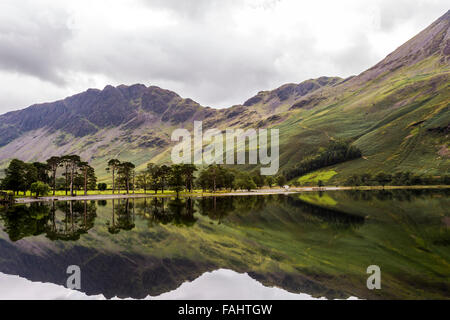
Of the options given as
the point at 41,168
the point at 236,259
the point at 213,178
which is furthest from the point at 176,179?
the point at 236,259

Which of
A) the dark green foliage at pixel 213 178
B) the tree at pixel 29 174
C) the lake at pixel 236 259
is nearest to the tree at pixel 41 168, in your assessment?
the tree at pixel 29 174

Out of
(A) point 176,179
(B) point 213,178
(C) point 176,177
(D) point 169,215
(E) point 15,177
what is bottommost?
(D) point 169,215

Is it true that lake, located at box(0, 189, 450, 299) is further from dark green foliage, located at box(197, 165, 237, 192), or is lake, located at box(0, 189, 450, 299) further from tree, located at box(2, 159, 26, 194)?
dark green foliage, located at box(197, 165, 237, 192)

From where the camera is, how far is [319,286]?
54.2 feet

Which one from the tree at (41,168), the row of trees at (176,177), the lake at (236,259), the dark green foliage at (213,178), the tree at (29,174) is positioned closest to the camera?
the lake at (236,259)

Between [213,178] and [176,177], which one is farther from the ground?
[176,177]

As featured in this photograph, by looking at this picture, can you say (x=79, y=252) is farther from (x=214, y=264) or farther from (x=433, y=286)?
(x=433, y=286)

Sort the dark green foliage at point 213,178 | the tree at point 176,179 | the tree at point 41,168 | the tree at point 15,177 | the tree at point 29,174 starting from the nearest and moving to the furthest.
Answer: the tree at point 15,177 < the tree at point 29,174 < the tree at point 176,179 < the tree at point 41,168 < the dark green foliage at point 213,178

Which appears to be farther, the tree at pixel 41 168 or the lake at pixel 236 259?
the tree at pixel 41 168

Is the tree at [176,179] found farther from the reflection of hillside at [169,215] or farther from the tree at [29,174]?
the tree at [29,174]

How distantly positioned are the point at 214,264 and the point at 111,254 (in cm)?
957

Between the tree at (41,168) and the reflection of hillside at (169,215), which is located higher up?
the tree at (41,168)

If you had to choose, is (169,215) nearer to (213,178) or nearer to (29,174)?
(213,178)

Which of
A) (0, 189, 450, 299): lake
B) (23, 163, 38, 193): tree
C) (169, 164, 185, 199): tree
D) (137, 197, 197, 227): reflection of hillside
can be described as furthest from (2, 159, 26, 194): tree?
(0, 189, 450, 299): lake
